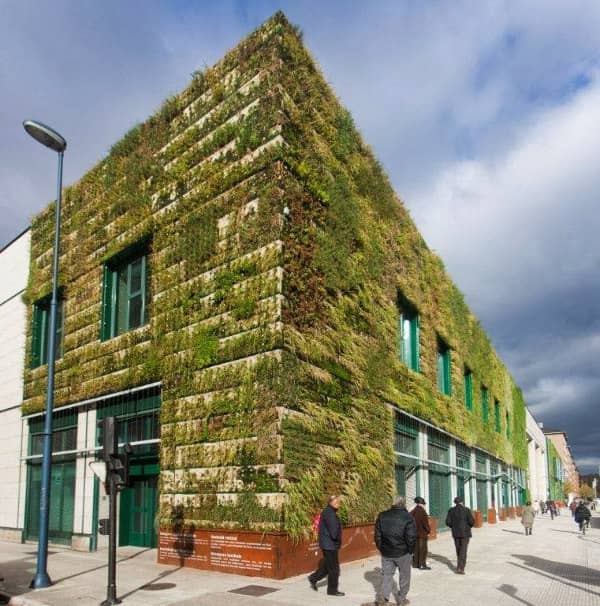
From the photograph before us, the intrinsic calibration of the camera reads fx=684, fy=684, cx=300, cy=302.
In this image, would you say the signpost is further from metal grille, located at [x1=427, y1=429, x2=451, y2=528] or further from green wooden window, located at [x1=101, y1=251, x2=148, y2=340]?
metal grille, located at [x1=427, y1=429, x2=451, y2=528]

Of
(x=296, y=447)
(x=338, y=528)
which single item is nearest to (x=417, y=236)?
(x=296, y=447)

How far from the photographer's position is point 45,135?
13258 mm

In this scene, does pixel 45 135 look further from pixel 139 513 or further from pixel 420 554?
pixel 420 554

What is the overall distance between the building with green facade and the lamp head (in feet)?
10.6

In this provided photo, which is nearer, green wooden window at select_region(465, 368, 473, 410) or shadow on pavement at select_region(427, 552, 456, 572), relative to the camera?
Result: shadow on pavement at select_region(427, 552, 456, 572)

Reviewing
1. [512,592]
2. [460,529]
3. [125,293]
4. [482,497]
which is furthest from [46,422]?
[482,497]

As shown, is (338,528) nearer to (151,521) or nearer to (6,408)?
(151,521)

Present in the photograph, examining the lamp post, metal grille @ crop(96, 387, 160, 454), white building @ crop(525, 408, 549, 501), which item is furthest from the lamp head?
white building @ crop(525, 408, 549, 501)

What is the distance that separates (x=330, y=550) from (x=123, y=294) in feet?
32.6

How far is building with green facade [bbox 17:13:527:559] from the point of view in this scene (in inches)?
524

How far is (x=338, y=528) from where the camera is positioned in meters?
11.1

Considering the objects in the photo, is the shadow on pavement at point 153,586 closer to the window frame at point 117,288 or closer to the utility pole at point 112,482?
the utility pole at point 112,482

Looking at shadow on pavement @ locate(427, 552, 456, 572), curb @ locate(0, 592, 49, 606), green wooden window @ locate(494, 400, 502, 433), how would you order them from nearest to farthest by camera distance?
curb @ locate(0, 592, 49, 606) → shadow on pavement @ locate(427, 552, 456, 572) → green wooden window @ locate(494, 400, 502, 433)

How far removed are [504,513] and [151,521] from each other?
27751mm
